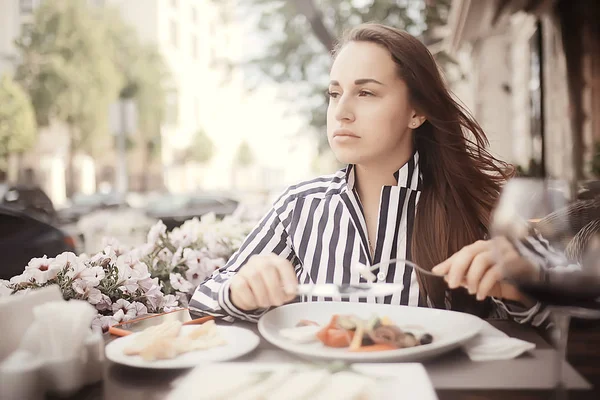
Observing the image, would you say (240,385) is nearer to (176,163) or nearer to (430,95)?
(430,95)

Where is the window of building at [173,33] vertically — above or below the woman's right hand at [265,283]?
above

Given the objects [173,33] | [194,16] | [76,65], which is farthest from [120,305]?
[194,16]

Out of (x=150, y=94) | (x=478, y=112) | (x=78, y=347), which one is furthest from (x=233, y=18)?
(x=150, y=94)

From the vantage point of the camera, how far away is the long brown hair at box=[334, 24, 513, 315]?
97cm

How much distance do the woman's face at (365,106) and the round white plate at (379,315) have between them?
0.96ft


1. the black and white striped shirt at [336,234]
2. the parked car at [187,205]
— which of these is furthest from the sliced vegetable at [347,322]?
the parked car at [187,205]

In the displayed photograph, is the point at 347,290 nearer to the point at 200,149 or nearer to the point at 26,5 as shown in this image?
the point at 26,5

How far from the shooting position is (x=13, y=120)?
996 cm

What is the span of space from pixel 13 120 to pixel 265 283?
10.6m

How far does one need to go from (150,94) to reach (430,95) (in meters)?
16.7

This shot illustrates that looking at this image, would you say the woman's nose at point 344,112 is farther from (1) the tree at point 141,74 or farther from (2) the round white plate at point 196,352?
(1) the tree at point 141,74

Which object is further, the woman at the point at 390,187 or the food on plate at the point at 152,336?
the woman at the point at 390,187

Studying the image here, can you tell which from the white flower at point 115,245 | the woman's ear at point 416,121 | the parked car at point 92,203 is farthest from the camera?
the parked car at point 92,203

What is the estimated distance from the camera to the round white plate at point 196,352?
58 cm
